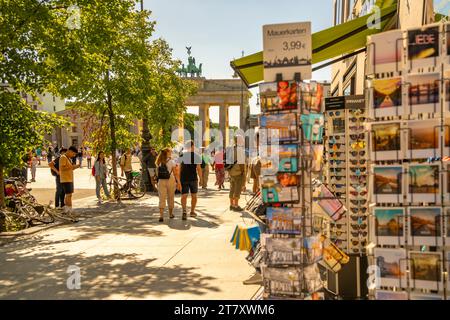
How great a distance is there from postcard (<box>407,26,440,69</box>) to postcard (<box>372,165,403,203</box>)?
99 centimetres

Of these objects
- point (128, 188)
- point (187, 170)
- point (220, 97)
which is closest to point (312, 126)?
point (187, 170)

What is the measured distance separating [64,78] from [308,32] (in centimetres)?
779

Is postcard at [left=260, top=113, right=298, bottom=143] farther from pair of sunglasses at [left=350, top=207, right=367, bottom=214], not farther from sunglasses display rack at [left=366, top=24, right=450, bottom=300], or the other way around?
pair of sunglasses at [left=350, top=207, right=367, bottom=214]

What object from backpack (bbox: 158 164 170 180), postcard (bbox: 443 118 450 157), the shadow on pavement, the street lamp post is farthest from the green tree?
the street lamp post

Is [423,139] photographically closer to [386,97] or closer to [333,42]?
[386,97]

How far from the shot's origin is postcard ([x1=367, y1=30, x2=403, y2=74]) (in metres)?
4.80

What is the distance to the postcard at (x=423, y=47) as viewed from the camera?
4680 millimetres

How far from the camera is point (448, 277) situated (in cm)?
462

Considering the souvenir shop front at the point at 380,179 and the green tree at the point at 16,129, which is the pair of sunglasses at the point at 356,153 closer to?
the souvenir shop front at the point at 380,179

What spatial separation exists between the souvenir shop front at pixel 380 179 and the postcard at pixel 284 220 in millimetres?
10

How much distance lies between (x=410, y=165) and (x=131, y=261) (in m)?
5.12

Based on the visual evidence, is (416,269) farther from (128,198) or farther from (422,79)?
(128,198)

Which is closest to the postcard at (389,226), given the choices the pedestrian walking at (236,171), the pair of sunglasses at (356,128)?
the pair of sunglasses at (356,128)
